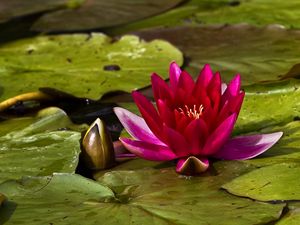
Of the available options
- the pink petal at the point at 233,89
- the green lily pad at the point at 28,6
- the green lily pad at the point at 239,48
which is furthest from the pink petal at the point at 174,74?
the green lily pad at the point at 28,6

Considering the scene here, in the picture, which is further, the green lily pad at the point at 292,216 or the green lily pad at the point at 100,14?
the green lily pad at the point at 100,14

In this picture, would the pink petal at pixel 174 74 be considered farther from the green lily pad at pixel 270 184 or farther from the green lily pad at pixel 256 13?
the green lily pad at pixel 256 13

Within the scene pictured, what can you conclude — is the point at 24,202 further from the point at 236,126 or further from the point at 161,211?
the point at 236,126

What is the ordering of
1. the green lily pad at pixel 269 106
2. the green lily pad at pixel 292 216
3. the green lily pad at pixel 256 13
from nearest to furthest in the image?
the green lily pad at pixel 292 216
the green lily pad at pixel 269 106
the green lily pad at pixel 256 13

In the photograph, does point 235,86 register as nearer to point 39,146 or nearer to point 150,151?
point 150,151

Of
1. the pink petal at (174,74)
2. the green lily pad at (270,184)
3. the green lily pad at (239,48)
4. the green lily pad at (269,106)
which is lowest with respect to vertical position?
the green lily pad at (239,48)

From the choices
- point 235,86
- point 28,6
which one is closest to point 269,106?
point 235,86

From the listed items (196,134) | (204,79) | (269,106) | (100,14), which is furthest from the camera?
(100,14)
